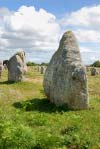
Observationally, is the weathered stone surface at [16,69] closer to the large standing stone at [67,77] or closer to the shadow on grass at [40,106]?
the large standing stone at [67,77]

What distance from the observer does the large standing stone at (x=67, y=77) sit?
2415cm

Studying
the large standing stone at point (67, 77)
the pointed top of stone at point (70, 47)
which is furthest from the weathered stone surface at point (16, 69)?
the pointed top of stone at point (70, 47)

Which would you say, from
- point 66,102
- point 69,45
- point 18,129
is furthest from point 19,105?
point 18,129

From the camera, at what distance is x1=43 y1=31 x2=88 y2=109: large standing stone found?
79.2 feet

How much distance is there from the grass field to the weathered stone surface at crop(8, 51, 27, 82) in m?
7.14

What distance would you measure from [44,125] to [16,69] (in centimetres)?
1786

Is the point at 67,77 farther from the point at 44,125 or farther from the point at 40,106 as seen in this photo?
the point at 44,125

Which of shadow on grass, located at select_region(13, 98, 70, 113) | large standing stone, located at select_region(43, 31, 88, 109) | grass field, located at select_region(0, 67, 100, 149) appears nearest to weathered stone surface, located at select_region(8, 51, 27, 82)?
grass field, located at select_region(0, 67, 100, 149)

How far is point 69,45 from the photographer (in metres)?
26.4

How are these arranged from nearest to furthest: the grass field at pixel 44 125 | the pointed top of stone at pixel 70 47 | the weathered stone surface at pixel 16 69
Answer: the grass field at pixel 44 125, the pointed top of stone at pixel 70 47, the weathered stone surface at pixel 16 69

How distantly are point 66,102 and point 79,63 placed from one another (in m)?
2.53

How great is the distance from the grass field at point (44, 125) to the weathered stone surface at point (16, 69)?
7137 millimetres

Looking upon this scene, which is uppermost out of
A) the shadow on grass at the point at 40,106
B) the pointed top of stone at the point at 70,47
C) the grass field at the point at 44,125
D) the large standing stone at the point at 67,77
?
the pointed top of stone at the point at 70,47

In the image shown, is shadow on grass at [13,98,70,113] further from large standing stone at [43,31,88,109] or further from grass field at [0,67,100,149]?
large standing stone at [43,31,88,109]
